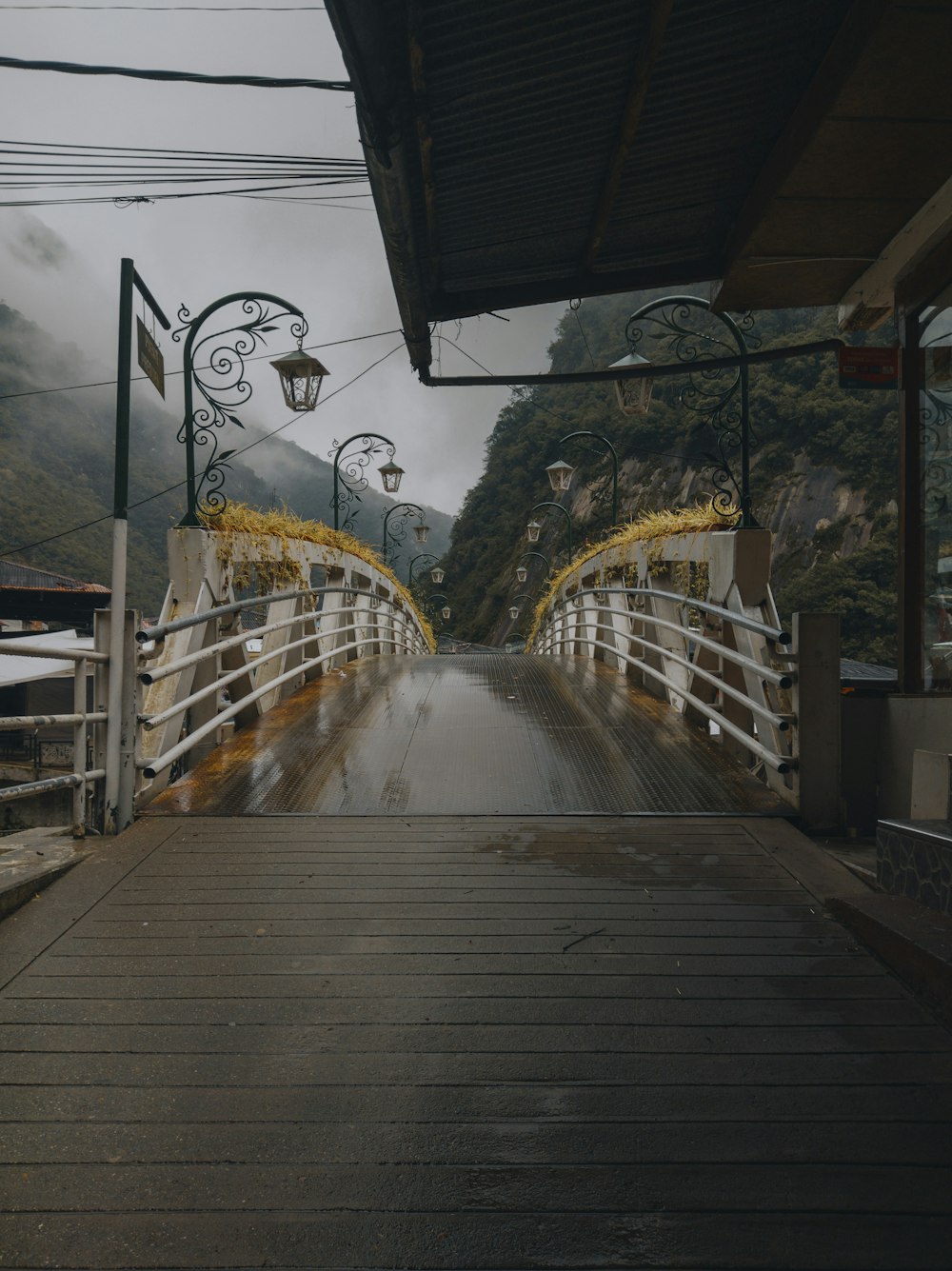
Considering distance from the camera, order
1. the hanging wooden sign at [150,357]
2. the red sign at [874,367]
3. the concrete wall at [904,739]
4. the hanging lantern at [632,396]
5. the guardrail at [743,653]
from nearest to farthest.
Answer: the hanging wooden sign at [150,357] < the guardrail at [743,653] < the concrete wall at [904,739] < the red sign at [874,367] < the hanging lantern at [632,396]

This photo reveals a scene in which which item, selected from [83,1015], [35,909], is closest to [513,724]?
[35,909]

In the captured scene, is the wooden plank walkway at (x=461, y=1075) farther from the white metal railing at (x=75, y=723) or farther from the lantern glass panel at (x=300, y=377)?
the lantern glass panel at (x=300, y=377)

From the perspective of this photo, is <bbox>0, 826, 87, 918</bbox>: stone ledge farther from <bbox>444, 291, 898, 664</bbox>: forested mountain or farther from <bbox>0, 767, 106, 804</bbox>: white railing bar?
<bbox>444, 291, 898, 664</bbox>: forested mountain

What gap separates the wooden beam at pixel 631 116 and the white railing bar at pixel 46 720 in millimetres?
3758

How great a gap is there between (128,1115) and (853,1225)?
1.80 meters

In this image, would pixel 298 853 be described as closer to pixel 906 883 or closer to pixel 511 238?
pixel 906 883

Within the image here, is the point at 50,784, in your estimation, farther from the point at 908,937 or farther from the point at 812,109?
the point at 812,109

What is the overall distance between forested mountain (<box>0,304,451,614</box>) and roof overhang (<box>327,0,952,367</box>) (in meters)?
18.0

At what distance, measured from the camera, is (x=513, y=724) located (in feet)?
23.3

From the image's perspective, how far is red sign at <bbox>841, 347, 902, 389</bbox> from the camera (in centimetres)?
641

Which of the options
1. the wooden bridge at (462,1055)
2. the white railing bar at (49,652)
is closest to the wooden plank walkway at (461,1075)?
the wooden bridge at (462,1055)

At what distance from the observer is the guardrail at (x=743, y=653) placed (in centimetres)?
484

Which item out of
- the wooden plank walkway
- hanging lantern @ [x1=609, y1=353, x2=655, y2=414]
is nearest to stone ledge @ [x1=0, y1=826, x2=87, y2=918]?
the wooden plank walkway

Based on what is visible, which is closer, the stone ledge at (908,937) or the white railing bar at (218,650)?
the stone ledge at (908,937)
